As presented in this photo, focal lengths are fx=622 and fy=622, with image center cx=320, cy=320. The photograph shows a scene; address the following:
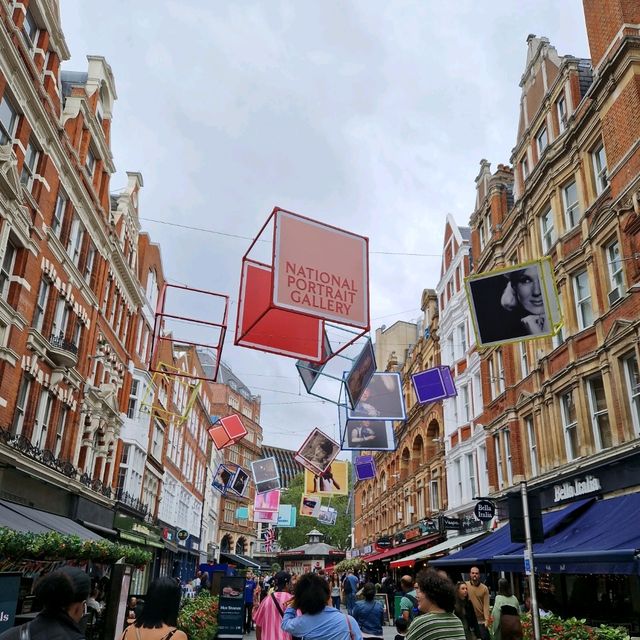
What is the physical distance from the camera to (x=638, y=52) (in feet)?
53.3

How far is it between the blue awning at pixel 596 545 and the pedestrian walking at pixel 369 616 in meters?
4.41

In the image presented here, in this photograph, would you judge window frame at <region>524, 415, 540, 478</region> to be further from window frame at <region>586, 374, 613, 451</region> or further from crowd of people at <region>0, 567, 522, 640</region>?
crowd of people at <region>0, 567, 522, 640</region>

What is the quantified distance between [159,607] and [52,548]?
10.3m

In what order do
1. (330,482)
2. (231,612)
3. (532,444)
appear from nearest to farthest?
(231,612), (532,444), (330,482)

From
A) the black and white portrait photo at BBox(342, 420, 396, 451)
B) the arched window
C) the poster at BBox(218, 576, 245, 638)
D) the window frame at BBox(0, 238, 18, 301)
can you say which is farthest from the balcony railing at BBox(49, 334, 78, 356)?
the arched window

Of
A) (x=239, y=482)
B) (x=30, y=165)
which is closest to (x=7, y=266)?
(x=30, y=165)

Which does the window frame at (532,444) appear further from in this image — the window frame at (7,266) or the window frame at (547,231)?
the window frame at (7,266)

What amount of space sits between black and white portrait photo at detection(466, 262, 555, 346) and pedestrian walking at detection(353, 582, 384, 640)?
5.98 metres

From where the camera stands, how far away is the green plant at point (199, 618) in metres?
11.1

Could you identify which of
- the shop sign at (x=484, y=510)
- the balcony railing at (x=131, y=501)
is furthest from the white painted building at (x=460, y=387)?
the balcony railing at (x=131, y=501)

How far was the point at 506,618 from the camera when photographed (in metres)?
6.20

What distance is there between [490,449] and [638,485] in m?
11.0

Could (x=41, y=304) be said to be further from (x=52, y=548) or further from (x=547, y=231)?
(x=547, y=231)

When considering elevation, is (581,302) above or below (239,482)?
above
